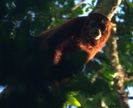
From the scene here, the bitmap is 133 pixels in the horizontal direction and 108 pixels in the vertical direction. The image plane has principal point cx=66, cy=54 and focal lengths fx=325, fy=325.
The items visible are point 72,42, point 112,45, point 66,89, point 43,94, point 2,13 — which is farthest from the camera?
point 72,42

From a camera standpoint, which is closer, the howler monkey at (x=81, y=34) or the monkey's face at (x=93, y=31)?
the howler monkey at (x=81, y=34)

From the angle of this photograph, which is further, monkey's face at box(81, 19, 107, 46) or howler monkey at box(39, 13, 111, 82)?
monkey's face at box(81, 19, 107, 46)

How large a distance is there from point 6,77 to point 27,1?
25 cm

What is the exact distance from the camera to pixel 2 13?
999 mm

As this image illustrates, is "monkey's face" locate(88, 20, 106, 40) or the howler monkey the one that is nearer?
the howler monkey

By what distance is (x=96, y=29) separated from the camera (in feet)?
11.2

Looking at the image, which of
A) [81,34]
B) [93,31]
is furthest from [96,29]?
[81,34]

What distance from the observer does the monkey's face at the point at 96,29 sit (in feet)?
11.1

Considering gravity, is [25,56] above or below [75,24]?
below

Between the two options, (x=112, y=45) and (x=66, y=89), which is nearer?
(x=66, y=89)

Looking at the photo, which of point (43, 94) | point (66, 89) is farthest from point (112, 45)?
point (43, 94)

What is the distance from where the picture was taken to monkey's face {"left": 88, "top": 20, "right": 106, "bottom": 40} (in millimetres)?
3398

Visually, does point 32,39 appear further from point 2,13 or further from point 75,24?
point 75,24

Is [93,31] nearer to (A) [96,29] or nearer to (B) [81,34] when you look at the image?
(A) [96,29]
